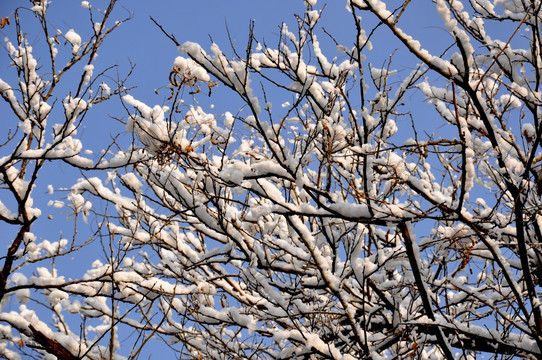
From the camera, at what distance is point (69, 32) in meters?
3.87

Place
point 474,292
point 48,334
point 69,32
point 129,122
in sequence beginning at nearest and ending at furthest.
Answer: point 129,122 → point 48,334 → point 474,292 → point 69,32

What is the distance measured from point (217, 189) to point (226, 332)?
8.42 feet

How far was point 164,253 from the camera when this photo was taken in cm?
464

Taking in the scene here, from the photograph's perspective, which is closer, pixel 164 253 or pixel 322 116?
pixel 322 116

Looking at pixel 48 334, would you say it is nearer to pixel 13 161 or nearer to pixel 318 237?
pixel 13 161

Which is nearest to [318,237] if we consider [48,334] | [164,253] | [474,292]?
[474,292]

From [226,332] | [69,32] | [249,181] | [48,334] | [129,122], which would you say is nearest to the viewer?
[129,122]

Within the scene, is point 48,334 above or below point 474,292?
below

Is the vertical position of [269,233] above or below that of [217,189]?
above

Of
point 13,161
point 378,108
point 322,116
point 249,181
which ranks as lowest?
point 13,161

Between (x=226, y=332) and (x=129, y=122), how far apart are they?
3.32m

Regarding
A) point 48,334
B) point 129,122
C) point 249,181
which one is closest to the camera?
point 129,122

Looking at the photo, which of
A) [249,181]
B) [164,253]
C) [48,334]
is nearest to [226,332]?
[164,253]

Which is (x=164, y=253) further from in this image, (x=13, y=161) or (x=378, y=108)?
(x=378, y=108)
